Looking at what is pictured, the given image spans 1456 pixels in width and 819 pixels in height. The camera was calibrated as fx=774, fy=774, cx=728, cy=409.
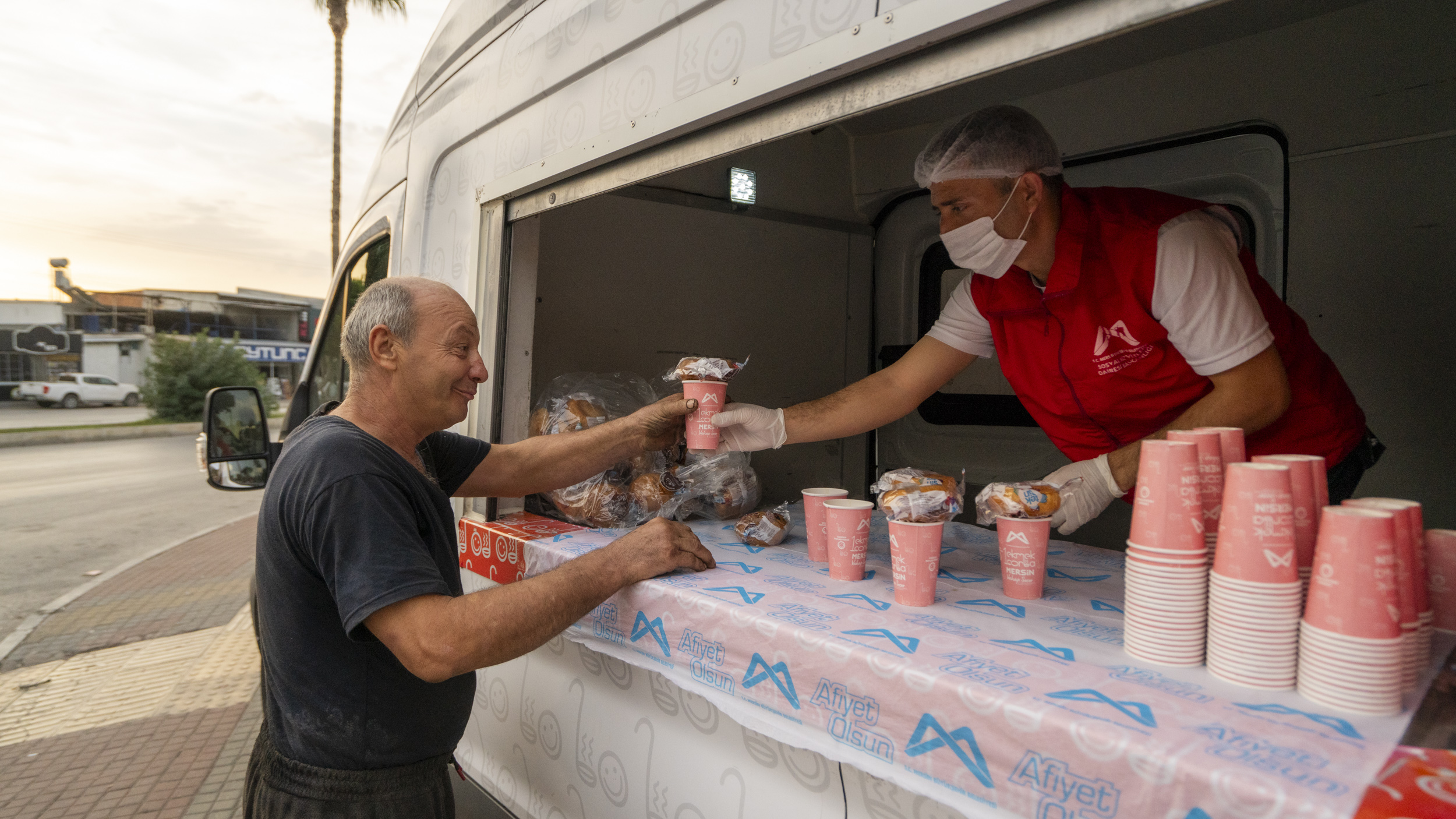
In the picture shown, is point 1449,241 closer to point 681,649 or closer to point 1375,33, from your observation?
point 1375,33

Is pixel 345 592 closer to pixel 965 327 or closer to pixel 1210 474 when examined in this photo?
pixel 1210 474

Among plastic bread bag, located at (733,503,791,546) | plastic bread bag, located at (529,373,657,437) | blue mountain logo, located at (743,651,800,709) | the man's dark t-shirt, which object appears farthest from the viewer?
plastic bread bag, located at (529,373,657,437)

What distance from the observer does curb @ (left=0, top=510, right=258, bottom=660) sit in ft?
20.3

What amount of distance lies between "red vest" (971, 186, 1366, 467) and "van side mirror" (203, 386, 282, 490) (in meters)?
3.45

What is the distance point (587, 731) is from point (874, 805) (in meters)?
1.13

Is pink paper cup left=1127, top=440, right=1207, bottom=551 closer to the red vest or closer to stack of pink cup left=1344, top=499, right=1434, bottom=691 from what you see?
stack of pink cup left=1344, top=499, right=1434, bottom=691

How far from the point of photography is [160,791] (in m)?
3.96

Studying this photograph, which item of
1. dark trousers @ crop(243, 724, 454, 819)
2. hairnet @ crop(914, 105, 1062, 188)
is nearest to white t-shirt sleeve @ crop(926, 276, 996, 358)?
hairnet @ crop(914, 105, 1062, 188)

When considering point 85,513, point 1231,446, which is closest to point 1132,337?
point 1231,446

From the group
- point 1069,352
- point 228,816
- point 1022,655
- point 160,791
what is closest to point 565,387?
point 1069,352

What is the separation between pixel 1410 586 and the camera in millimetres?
1050

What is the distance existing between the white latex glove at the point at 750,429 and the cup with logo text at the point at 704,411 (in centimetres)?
7

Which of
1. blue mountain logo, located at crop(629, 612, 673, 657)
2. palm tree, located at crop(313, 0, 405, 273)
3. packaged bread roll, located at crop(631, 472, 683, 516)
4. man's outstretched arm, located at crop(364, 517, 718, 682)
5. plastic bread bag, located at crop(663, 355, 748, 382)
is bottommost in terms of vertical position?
blue mountain logo, located at crop(629, 612, 673, 657)

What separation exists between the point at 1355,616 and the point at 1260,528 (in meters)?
0.15
